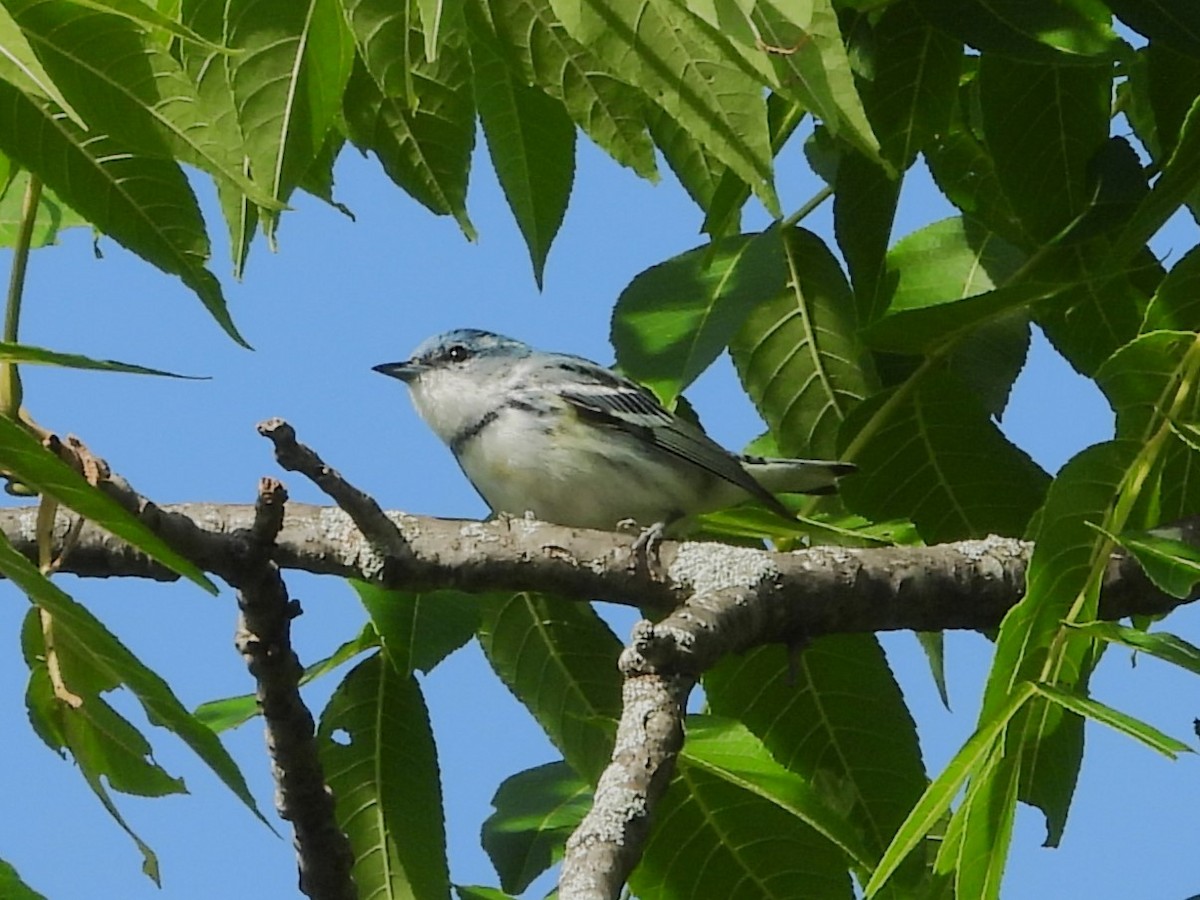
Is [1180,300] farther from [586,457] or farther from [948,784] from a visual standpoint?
[586,457]

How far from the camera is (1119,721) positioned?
143 centimetres

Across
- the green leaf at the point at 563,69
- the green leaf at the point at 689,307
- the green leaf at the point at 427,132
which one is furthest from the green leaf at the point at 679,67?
the green leaf at the point at 689,307

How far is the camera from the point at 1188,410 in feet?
6.18

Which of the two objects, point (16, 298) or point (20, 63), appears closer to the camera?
point (20, 63)

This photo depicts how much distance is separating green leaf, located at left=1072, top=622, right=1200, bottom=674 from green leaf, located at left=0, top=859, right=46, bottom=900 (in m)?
0.92

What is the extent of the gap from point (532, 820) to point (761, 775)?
0.34 meters

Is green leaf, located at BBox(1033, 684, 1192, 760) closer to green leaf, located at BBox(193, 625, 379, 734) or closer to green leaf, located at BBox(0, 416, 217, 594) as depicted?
green leaf, located at BBox(0, 416, 217, 594)

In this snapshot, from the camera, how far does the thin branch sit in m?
2.01

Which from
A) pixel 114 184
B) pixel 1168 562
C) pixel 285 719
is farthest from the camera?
pixel 285 719

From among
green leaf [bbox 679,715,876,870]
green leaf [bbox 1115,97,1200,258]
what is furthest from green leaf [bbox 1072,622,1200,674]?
green leaf [bbox 1115,97,1200,258]

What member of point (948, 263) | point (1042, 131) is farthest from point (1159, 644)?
point (948, 263)

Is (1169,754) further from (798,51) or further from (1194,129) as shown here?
(1194,129)

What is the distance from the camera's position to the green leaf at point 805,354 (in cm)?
257

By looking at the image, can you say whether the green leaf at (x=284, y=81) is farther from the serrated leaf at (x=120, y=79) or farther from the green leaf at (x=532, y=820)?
the green leaf at (x=532, y=820)
